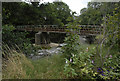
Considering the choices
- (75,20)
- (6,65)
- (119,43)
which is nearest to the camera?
(6,65)

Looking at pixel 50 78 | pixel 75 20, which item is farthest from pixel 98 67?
pixel 75 20

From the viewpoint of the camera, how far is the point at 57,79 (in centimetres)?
172

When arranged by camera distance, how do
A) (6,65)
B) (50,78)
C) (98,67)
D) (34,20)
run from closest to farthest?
(50,78), (6,65), (98,67), (34,20)

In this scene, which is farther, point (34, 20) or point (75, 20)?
point (34, 20)

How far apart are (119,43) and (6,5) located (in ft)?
14.3

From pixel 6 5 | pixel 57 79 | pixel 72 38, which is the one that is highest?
pixel 6 5

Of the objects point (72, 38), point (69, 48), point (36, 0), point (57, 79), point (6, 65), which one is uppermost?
point (36, 0)

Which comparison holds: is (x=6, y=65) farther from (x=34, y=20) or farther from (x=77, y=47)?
(x=34, y=20)

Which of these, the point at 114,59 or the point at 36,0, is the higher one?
the point at 36,0

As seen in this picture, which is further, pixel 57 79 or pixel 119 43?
pixel 119 43

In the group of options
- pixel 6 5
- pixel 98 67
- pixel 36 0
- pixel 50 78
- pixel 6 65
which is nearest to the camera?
pixel 50 78

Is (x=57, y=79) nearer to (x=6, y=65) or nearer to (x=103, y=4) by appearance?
(x=6, y=65)

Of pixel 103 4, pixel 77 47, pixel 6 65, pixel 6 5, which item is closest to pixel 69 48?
pixel 77 47

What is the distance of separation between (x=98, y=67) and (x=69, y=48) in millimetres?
798
